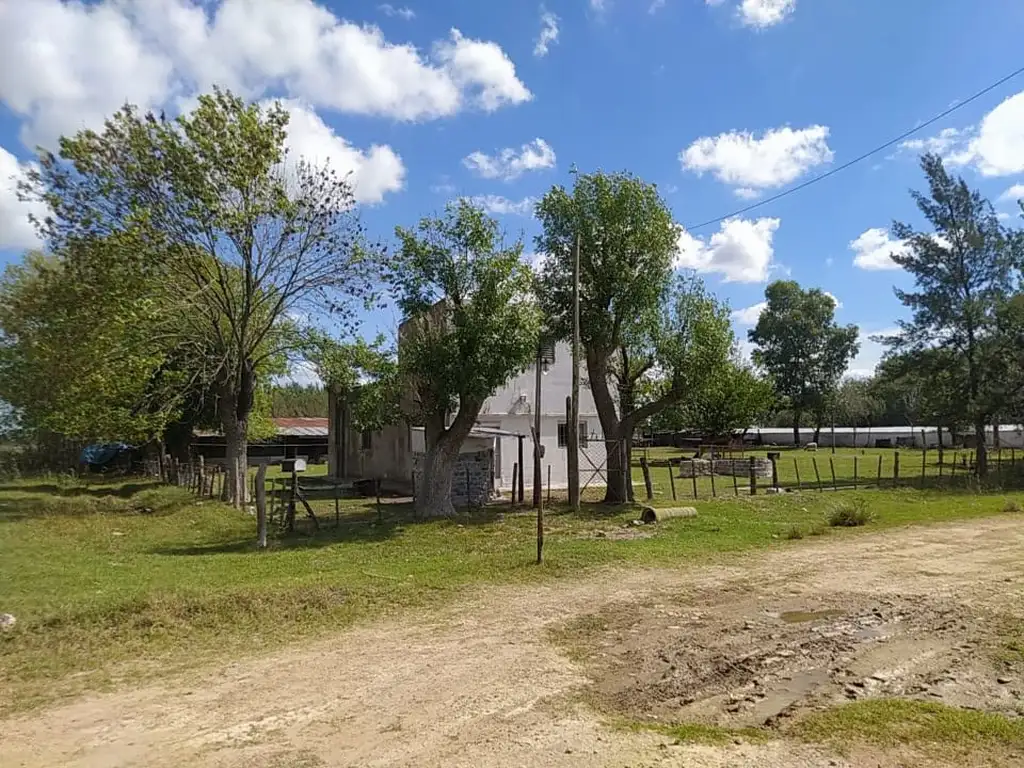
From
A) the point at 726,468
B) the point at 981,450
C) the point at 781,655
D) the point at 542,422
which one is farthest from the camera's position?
the point at 726,468

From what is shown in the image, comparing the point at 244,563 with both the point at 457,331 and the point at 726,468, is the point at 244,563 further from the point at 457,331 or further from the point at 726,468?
the point at 726,468

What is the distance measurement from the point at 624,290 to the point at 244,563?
11874 millimetres

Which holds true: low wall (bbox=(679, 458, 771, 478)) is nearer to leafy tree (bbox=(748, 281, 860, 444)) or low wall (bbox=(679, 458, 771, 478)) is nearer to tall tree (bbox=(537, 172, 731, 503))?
tall tree (bbox=(537, 172, 731, 503))

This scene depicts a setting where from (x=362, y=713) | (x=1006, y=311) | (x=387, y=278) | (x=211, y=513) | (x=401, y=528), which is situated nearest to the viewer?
(x=362, y=713)

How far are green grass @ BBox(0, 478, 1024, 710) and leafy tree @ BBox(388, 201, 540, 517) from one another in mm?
2045

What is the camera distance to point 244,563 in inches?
503

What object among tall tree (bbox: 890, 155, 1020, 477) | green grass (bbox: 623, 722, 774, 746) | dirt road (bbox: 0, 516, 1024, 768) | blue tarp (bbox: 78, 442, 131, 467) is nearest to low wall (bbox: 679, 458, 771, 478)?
tall tree (bbox: 890, 155, 1020, 477)

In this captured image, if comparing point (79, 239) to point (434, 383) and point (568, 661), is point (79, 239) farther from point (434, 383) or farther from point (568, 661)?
point (568, 661)

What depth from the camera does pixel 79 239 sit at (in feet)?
64.5

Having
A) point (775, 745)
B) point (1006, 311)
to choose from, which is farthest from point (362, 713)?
point (1006, 311)

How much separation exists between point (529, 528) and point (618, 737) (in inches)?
452

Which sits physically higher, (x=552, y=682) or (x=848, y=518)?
(x=848, y=518)

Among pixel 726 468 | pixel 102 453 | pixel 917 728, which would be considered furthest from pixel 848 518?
pixel 102 453

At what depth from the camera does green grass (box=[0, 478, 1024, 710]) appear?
26.1 feet
